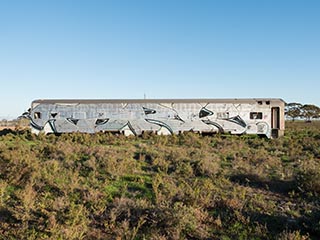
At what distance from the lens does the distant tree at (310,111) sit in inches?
2928

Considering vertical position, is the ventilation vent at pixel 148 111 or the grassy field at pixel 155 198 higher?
the ventilation vent at pixel 148 111

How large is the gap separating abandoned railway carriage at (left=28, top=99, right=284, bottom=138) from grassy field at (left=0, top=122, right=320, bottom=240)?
11.4m

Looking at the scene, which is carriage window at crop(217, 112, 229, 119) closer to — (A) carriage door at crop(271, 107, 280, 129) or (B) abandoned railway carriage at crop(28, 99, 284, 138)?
(B) abandoned railway carriage at crop(28, 99, 284, 138)

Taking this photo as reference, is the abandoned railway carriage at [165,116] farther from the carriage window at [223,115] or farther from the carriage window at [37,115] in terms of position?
the carriage window at [37,115]

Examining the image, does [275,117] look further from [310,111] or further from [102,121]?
[310,111]

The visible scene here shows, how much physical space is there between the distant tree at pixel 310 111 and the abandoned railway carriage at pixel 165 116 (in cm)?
5549

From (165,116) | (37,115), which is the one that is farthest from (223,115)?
(37,115)

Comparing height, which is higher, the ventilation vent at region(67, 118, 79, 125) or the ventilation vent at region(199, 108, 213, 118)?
the ventilation vent at region(199, 108, 213, 118)

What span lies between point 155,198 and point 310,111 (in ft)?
247

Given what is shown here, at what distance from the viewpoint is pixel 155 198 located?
27.7 ft

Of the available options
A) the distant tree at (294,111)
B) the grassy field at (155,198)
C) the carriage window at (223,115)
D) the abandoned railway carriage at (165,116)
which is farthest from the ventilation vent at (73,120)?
the distant tree at (294,111)

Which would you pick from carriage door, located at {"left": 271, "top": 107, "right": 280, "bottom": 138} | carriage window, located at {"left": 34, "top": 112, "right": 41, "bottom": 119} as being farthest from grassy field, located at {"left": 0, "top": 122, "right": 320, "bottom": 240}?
carriage window, located at {"left": 34, "top": 112, "right": 41, "bottom": 119}

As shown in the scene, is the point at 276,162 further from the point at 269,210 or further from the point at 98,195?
the point at 98,195

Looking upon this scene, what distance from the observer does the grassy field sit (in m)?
6.90
